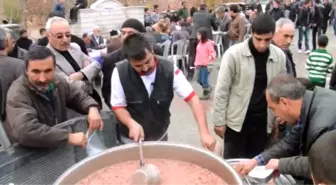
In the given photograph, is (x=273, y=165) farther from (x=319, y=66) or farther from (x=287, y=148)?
(x=319, y=66)

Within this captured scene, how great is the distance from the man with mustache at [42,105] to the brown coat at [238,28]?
7.00m

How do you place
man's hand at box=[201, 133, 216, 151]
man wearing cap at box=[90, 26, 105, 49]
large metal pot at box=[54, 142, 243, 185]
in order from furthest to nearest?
man wearing cap at box=[90, 26, 105, 49] < man's hand at box=[201, 133, 216, 151] < large metal pot at box=[54, 142, 243, 185]

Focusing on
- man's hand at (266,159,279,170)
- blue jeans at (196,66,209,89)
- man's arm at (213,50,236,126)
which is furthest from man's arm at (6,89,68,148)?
blue jeans at (196,66,209,89)

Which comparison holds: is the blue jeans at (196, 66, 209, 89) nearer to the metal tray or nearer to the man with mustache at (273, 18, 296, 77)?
the man with mustache at (273, 18, 296, 77)

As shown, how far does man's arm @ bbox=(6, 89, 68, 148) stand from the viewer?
6.66 feet

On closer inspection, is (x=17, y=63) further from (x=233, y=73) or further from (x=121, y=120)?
(x=233, y=73)

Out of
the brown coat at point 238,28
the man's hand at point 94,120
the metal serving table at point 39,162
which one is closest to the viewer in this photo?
the metal serving table at point 39,162

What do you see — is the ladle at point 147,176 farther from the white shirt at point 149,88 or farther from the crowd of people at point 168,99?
the white shirt at point 149,88

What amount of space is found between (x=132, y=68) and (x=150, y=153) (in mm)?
899

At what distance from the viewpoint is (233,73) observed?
10.2ft

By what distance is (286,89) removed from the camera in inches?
86.7

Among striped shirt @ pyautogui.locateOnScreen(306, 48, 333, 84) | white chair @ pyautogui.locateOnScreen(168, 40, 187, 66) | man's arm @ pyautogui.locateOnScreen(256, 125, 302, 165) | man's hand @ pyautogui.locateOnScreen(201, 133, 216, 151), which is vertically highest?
man's hand @ pyautogui.locateOnScreen(201, 133, 216, 151)

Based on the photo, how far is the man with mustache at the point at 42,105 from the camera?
6.75ft

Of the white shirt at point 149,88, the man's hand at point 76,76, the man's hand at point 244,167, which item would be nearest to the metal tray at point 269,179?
the man's hand at point 244,167
